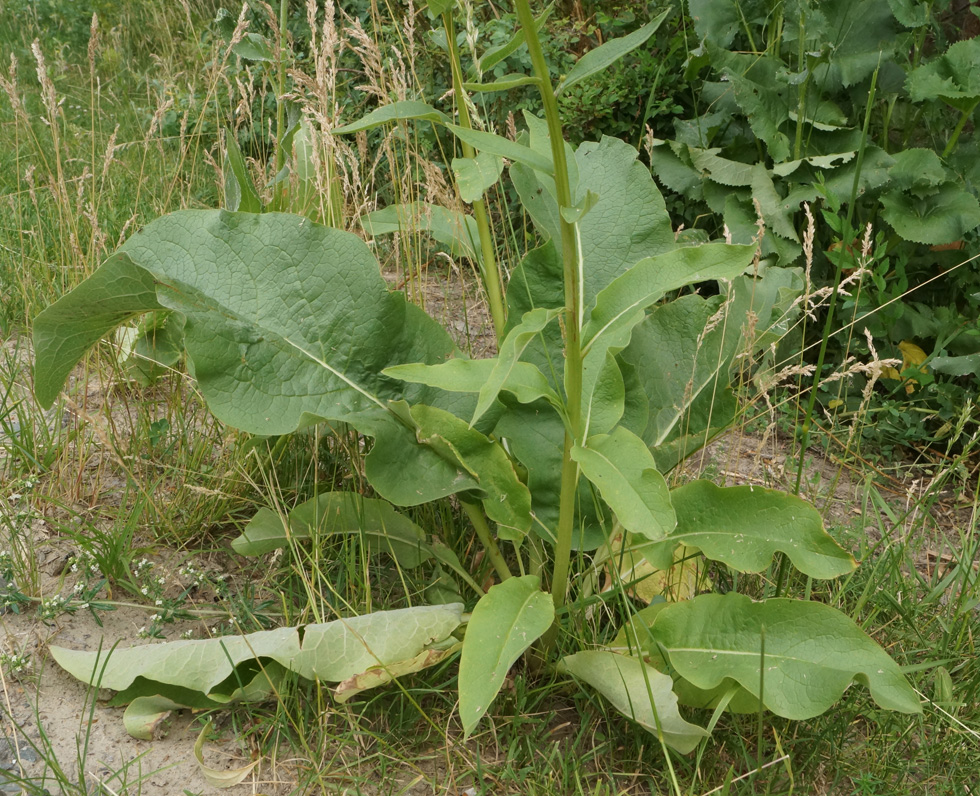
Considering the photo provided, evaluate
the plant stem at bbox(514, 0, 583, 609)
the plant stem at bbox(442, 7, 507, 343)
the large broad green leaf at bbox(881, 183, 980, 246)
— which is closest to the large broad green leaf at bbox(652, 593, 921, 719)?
the plant stem at bbox(514, 0, 583, 609)

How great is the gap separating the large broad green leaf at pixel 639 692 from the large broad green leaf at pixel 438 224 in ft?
3.11

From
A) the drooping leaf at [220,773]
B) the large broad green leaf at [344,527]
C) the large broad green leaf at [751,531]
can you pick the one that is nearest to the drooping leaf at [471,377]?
the large broad green leaf at [751,531]

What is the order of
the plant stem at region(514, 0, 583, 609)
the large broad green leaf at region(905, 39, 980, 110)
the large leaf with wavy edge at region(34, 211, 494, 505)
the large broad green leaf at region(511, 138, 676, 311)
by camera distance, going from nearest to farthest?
the plant stem at region(514, 0, 583, 609) < the large leaf with wavy edge at region(34, 211, 494, 505) < the large broad green leaf at region(511, 138, 676, 311) < the large broad green leaf at region(905, 39, 980, 110)

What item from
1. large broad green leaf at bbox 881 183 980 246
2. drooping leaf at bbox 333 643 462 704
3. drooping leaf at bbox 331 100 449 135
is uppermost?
drooping leaf at bbox 331 100 449 135

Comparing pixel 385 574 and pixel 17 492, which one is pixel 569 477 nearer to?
pixel 385 574

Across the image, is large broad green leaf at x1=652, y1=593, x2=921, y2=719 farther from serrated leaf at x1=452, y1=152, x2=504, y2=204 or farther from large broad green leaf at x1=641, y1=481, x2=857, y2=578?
serrated leaf at x1=452, y1=152, x2=504, y2=204

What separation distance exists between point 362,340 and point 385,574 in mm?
533

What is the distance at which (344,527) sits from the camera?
188 centimetres

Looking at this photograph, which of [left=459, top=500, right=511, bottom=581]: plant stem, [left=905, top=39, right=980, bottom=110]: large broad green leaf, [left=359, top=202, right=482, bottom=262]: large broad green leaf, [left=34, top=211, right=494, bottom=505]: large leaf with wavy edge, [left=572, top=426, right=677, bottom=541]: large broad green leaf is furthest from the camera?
[left=905, top=39, right=980, bottom=110]: large broad green leaf

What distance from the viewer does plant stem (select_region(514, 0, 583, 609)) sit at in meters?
1.24

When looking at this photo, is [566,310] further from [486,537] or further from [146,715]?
[146,715]

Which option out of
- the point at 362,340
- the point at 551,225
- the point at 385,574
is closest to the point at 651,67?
the point at 551,225

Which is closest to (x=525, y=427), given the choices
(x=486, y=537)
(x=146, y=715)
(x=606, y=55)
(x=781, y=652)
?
(x=486, y=537)

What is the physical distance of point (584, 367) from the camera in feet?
5.49
